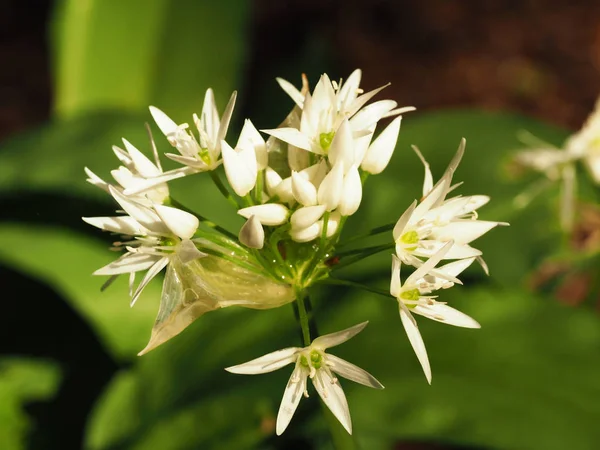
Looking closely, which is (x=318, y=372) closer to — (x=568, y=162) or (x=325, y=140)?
Result: (x=325, y=140)

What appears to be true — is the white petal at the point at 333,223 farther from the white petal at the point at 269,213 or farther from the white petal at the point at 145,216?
the white petal at the point at 145,216

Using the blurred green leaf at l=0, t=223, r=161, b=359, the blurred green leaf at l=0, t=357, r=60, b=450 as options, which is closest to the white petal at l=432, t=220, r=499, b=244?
the blurred green leaf at l=0, t=223, r=161, b=359

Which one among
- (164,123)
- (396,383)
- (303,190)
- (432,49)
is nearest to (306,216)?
(303,190)

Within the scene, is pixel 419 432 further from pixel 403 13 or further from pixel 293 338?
pixel 403 13

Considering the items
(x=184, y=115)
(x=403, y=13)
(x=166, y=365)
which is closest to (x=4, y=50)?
(x=184, y=115)

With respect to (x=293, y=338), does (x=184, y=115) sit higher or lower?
higher
